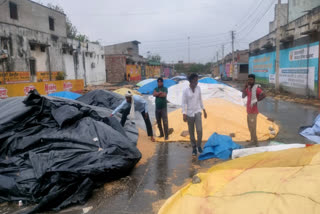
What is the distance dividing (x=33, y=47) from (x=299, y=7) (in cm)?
2360

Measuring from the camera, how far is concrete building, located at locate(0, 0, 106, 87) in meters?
18.3

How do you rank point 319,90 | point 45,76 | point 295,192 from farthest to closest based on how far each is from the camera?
point 45,76
point 319,90
point 295,192

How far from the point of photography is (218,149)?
533 cm

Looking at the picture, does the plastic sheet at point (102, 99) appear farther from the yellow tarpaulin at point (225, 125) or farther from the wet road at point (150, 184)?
the wet road at point (150, 184)

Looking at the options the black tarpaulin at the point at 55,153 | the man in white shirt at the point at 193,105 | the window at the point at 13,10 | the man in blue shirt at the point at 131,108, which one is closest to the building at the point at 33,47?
the window at the point at 13,10

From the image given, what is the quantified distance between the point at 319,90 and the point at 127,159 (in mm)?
14297

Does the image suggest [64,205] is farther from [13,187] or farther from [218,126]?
[218,126]

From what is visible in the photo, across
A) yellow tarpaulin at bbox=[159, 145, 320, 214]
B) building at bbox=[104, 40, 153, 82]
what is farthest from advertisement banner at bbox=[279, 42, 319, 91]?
building at bbox=[104, 40, 153, 82]

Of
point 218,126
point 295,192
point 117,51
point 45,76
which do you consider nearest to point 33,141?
point 295,192

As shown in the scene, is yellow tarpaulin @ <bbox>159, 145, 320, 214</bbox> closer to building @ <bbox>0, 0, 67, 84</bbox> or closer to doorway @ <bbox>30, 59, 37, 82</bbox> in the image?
building @ <bbox>0, 0, 67, 84</bbox>

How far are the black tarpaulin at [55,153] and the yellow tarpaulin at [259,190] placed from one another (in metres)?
1.65

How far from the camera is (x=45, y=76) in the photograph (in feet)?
75.5

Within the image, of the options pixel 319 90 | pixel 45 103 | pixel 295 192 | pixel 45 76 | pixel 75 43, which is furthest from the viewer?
pixel 75 43

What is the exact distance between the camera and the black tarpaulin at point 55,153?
12.2 feet
